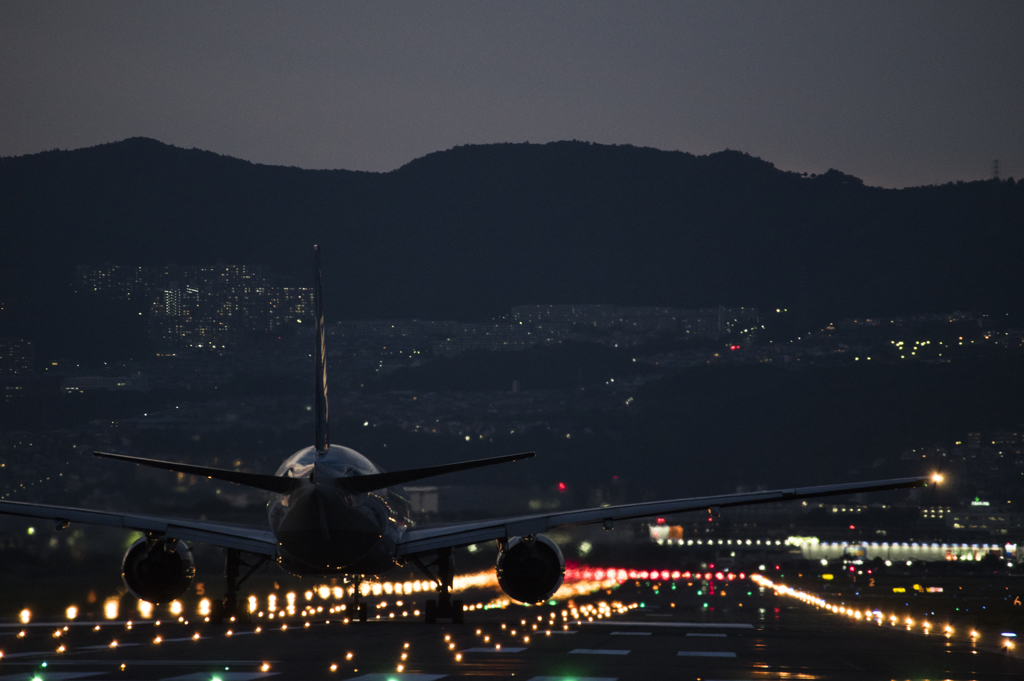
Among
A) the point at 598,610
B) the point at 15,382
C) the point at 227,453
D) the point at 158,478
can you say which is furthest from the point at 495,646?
the point at 15,382

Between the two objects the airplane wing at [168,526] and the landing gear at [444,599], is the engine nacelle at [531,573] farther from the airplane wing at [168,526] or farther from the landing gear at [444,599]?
the airplane wing at [168,526]

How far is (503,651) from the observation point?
1048 inches

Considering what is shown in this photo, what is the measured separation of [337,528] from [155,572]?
5.81m

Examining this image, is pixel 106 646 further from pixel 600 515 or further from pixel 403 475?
pixel 600 515

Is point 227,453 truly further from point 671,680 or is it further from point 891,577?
point 671,680

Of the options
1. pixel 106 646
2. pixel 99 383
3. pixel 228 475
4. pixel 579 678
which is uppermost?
pixel 99 383

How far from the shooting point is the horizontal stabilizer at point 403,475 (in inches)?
1075

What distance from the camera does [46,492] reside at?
80.1 m

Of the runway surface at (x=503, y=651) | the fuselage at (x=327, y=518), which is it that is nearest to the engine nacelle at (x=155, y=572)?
the runway surface at (x=503, y=651)

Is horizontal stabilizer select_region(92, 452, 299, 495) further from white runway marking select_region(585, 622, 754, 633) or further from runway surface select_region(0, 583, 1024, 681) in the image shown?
white runway marking select_region(585, 622, 754, 633)

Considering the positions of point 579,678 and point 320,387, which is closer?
point 579,678

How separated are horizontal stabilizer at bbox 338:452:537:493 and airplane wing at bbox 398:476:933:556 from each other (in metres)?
4.11

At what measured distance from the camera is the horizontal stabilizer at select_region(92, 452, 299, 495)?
26.7 meters

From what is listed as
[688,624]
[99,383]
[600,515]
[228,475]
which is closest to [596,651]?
[600,515]
